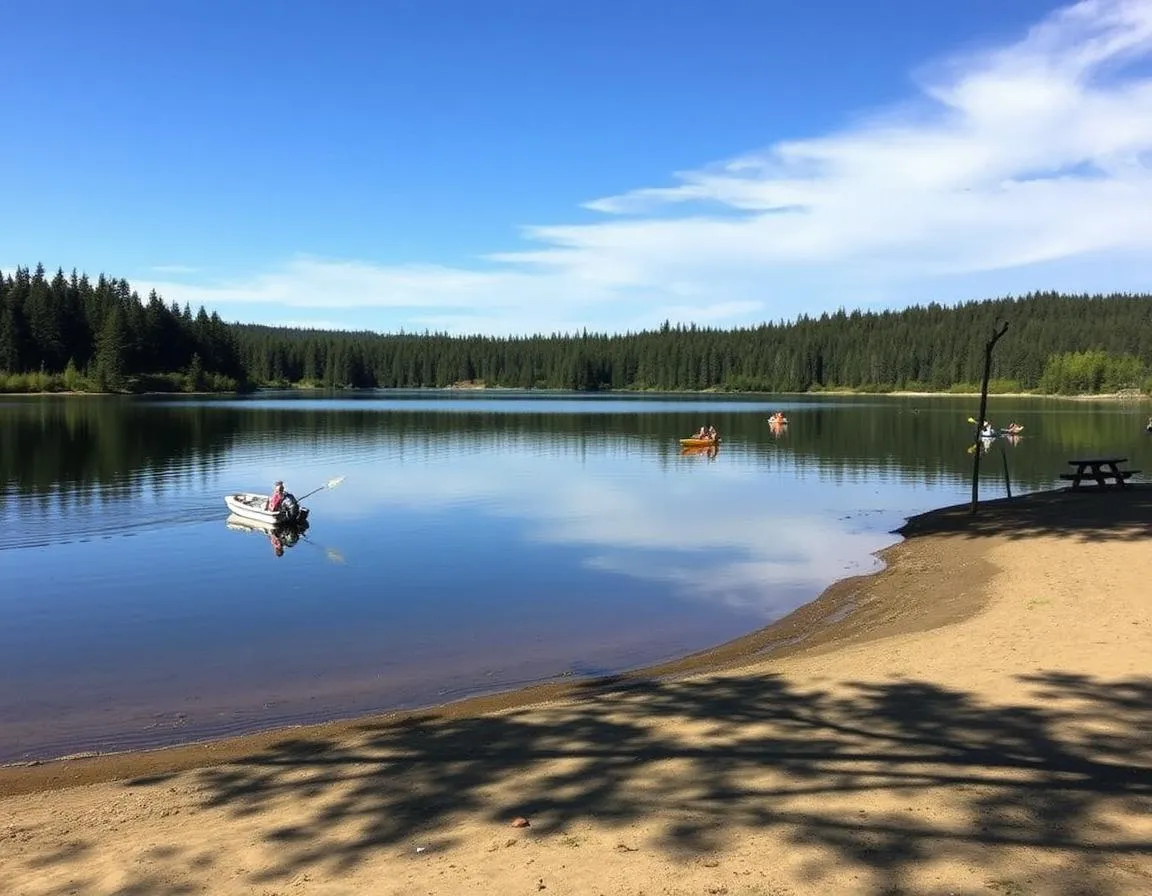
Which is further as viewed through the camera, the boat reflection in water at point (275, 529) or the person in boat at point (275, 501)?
the person in boat at point (275, 501)

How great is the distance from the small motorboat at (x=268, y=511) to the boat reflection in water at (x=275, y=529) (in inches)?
3.5

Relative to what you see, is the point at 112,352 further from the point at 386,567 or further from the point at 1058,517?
the point at 1058,517

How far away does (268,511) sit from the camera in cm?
2884

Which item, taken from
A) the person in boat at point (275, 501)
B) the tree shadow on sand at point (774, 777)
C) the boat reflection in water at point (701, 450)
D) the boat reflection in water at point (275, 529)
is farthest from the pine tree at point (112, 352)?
the tree shadow on sand at point (774, 777)

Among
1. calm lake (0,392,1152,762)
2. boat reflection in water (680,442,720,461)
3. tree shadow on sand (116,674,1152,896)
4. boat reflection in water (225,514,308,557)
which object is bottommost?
boat reflection in water (225,514,308,557)

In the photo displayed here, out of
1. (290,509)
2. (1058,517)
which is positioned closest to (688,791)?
(1058,517)

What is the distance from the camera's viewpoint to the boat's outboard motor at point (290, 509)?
28.7 meters

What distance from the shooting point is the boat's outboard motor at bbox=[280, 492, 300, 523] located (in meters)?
28.7

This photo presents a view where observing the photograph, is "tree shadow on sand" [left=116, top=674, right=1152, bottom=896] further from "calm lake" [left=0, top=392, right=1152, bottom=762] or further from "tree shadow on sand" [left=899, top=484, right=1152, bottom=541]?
"tree shadow on sand" [left=899, top=484, right=1152, bottom=541]

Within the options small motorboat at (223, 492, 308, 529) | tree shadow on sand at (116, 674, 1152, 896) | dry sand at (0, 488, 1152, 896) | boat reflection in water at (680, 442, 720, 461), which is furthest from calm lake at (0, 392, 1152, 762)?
tree shadow on sand at (116, 674, 1152, 896)

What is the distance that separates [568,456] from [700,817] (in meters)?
47.5

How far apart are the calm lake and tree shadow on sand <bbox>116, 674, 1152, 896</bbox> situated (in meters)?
3.85

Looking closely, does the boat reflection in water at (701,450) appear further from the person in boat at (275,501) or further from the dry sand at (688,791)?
the dry sand at (688,791)

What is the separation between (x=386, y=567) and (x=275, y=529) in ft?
25.1
